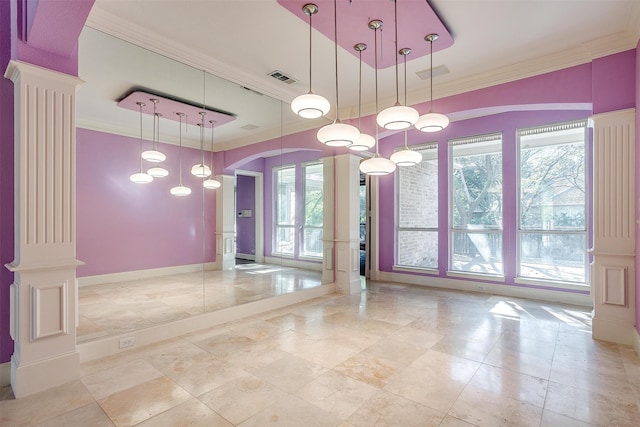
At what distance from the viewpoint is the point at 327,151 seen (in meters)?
5.80

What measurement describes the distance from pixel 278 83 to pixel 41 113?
2919mm

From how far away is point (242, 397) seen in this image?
233 cm

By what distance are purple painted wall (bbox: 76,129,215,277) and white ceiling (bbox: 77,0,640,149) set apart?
0.25m

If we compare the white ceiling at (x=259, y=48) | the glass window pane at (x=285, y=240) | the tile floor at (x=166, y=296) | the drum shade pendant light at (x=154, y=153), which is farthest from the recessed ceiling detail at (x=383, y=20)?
the tile floor at (x=166, y=296)

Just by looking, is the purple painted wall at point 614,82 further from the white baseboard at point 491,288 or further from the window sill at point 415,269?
the window sill at point 415,269

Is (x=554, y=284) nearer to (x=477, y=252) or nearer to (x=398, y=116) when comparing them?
(x=477, y=252)

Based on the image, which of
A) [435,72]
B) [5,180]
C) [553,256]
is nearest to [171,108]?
[5,180]

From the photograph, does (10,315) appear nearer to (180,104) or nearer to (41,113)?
(41,113)

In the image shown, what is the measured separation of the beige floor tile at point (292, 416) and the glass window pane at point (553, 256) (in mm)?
4614

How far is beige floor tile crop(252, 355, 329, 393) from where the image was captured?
2.52m

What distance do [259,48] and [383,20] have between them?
4.74 ft

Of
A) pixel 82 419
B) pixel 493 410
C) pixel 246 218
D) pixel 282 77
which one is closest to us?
pixel 82 419

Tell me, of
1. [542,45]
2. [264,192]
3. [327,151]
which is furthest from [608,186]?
[264,192]

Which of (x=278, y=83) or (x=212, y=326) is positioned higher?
(x=278, y=83)
